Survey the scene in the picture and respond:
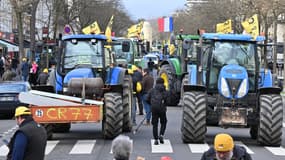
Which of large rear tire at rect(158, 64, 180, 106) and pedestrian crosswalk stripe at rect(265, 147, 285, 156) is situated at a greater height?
large rear tire at rect(158, 64, 180, 106)

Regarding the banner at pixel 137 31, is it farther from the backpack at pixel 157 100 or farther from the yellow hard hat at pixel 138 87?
the backpack at pixel 157 100

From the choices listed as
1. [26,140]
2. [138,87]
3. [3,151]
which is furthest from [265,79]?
[26,140]

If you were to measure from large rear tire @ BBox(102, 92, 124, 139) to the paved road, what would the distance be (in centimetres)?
33

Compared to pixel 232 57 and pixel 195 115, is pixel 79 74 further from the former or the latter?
pixel 232 57

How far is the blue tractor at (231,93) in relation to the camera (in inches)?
639

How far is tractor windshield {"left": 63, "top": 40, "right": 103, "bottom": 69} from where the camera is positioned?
18.3 metres

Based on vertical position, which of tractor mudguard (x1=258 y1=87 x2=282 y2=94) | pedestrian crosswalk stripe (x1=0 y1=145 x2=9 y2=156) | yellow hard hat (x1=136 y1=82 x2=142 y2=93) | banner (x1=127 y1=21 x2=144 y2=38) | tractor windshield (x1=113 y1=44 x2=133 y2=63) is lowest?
pedestrian crosswalk stripe (x1=0 y1=145 x2=9 y2=156)

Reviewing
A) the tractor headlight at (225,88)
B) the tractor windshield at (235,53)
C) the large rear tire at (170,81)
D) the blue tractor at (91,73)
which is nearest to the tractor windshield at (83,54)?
the blue tractor at (91,73)

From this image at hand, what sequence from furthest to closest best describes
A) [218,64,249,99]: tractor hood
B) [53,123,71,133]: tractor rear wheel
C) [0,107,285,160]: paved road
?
1. [53,123,71,133]: tractor rear wheel
2. [218,64,249,99]: tractor hood
3. [0,107,285,160]: paved road

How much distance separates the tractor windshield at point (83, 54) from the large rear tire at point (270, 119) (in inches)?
177

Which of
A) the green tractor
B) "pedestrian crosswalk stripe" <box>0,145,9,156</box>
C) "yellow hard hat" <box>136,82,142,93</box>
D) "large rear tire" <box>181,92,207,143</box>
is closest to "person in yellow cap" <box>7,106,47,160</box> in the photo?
"pedestrian crosswalk stripe" <box>0,145,9,156</box>

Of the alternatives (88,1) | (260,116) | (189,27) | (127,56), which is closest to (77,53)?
(260,116)

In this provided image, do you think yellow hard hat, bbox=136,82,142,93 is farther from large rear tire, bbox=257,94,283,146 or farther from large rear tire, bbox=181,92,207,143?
large rear tire, bbox=257,94,283,146

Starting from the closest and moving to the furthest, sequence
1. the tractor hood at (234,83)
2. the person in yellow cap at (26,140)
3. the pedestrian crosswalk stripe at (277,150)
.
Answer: the person in yellow cap at (26,140), the pedestrian crosswalk stripe at (277,150), the tractor hood at (234,83)
